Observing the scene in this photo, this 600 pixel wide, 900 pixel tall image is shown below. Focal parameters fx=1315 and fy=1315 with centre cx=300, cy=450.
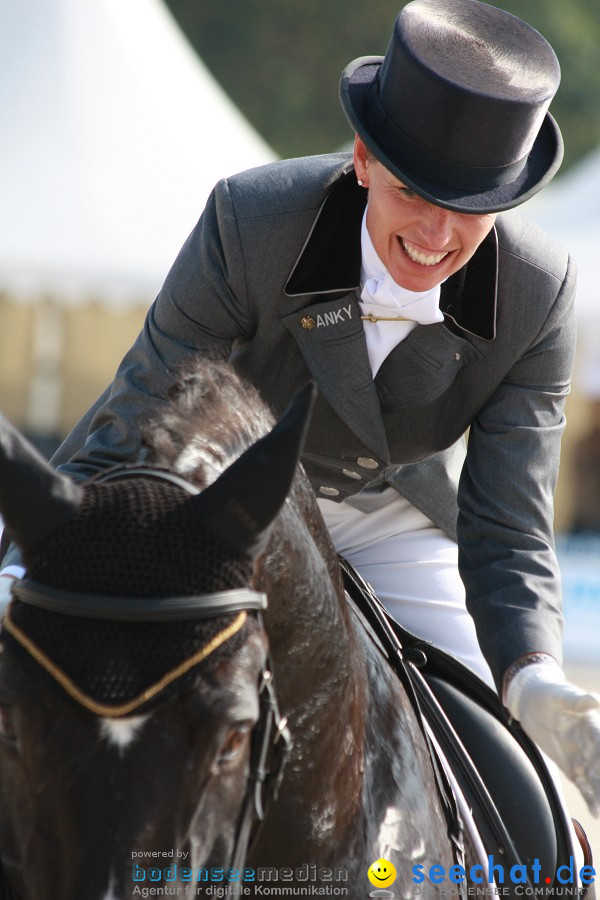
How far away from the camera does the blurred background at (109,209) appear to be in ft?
35.4

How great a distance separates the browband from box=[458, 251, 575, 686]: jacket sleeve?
0.95 metres

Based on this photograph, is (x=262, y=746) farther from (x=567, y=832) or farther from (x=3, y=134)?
(x=3, y=134)

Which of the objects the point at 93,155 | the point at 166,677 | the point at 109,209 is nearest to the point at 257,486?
the point at 166,677

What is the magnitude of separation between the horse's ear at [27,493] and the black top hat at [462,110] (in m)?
1.11

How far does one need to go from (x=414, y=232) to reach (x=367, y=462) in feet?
1.77

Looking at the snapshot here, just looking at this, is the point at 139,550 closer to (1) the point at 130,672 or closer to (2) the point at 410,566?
(1) the point at 130,672

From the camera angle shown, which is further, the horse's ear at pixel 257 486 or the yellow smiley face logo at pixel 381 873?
the yellow smiley face logo at pixel 381 873

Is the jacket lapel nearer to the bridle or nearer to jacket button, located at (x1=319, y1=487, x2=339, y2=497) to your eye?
jacket button, located at (x1=319, y1=487, x2=339, y2=497)

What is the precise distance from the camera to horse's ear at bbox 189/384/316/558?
6.03ft

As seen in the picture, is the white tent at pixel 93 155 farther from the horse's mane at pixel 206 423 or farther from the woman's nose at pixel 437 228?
the horse's mane at pixel 206 423

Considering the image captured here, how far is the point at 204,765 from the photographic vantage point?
1793 mm

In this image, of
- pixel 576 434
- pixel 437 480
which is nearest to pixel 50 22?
pixel 576 434

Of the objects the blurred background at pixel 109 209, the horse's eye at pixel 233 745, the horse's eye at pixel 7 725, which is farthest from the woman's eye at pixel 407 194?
the blurred background at pixel 109 209

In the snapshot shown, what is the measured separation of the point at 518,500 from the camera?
2832 millimetres
